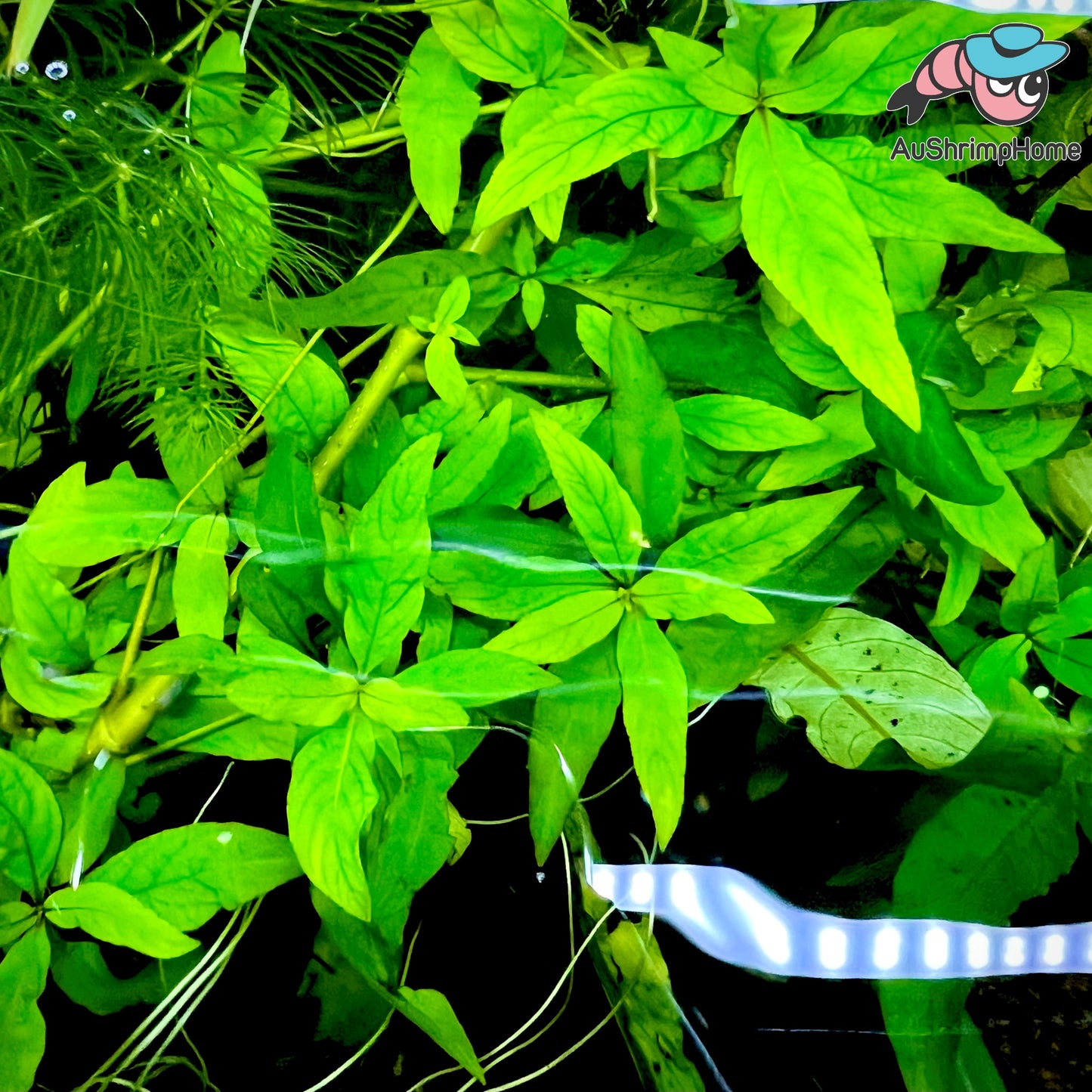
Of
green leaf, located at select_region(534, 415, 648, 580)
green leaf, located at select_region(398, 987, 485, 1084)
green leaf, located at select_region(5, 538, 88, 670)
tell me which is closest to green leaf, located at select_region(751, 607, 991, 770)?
green leaf, located at select_region(534, 415, 648, 580)

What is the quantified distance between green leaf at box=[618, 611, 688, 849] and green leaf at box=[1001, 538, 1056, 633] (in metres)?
0.18

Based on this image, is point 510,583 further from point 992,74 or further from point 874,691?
point 992,74

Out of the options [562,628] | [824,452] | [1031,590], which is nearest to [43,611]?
[562,628]

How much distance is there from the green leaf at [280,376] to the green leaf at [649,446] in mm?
129

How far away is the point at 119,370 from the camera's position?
39 centimetres

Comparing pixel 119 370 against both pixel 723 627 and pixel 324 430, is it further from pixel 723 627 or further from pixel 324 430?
pixel 723 627

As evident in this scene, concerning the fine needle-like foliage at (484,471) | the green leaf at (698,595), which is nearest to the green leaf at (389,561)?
the fine needle-like foliage at (484,471)

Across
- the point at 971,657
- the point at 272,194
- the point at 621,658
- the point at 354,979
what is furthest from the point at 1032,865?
the point at 272,194

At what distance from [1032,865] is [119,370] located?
51 centimetres

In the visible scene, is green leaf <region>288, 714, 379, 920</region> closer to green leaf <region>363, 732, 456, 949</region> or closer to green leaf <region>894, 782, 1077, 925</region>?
green leaf <region>363, 732, 456, 949</region>

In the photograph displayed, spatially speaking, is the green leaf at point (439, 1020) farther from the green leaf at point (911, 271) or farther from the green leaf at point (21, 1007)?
the green leaf at point (911, 271)

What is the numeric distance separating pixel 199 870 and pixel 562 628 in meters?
0.21

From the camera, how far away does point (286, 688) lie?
0.37 metres

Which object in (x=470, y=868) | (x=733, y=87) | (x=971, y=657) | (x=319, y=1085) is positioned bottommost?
(x=319, y=1085)
